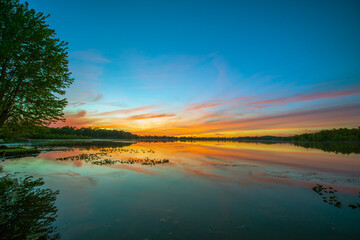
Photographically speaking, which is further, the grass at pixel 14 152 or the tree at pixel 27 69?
the grass at pixel 14 152

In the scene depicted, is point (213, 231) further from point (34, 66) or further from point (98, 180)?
point (34, 66)

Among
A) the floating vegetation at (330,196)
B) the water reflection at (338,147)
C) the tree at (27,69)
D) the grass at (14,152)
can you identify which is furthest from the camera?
the water reflection at (338,147)

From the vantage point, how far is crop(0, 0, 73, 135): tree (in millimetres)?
14297

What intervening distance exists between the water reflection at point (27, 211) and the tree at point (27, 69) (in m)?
6.58

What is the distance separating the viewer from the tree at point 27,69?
46.9 ft

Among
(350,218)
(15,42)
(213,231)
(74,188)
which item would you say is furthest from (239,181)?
(15,42)

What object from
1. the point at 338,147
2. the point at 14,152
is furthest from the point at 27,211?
the point at 338,147

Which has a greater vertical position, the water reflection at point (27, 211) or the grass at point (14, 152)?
the grass at point (14, 152)

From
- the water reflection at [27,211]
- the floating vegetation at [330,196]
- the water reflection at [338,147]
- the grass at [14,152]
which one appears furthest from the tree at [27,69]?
the water reflection at [338,147]

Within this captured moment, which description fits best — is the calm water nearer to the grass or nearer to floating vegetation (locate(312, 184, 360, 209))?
floating vegetation (locate(312, 184, 360, 209))

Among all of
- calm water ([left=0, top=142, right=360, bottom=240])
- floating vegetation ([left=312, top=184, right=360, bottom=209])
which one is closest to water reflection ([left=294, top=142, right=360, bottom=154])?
floating vegetation ([left=312, top=184, right=360, bottom=209])

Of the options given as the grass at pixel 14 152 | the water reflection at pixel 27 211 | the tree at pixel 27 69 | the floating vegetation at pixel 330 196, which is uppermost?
the tree at pixel 27 69

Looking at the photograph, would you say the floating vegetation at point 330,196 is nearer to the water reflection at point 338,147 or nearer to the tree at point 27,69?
the tree at point 27,69

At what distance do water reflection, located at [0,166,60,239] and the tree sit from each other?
6.58 meters
